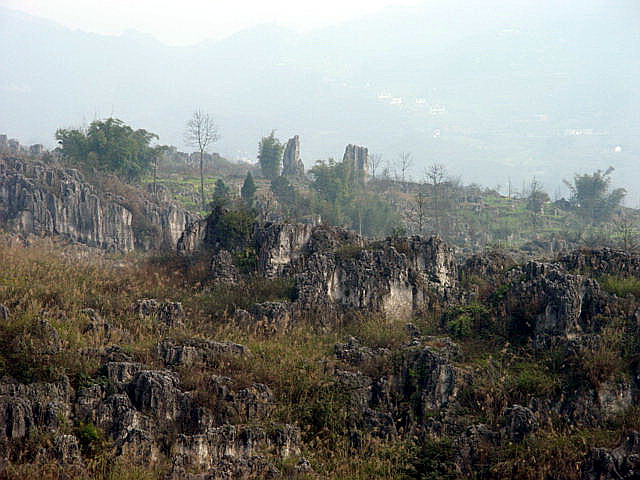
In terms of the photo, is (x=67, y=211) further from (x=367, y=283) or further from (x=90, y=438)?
(x=90, y=438)

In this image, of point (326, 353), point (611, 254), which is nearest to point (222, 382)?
point (326, 353)

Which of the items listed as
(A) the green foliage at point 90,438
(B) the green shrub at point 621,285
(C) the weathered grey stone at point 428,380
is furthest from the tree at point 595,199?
(A) the green foliage at point 90,438

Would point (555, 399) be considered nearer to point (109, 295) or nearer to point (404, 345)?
point (404, 345)

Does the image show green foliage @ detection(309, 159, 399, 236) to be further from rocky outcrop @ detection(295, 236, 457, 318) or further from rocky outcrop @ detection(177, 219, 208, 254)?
rocky outcrop @ detection(295, 236, 457, 318)

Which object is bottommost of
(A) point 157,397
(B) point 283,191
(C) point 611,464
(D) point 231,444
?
(D) point 231,444

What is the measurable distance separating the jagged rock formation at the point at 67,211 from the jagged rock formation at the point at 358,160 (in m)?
30.6

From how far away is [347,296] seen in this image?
22.5 metres

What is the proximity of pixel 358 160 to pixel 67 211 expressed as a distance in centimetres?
3951

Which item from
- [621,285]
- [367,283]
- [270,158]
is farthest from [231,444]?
[270,158]

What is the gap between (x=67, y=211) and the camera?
131 ft

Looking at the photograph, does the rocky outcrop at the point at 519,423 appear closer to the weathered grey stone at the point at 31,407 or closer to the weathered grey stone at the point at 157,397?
the weathered grey stone at the point at 157,397

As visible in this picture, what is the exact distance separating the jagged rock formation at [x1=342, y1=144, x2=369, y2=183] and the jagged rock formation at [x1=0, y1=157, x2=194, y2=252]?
1203 inches

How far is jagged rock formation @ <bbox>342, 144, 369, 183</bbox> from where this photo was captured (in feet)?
237

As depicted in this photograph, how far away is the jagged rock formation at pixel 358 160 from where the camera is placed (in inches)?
2844
